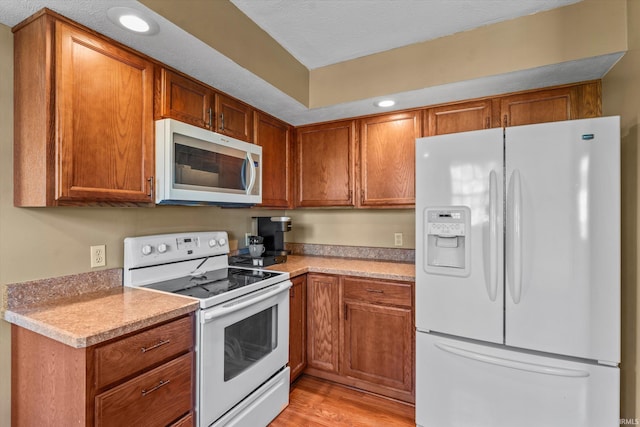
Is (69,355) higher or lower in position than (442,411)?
higher

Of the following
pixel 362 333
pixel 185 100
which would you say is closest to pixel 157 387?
pixel 362 333

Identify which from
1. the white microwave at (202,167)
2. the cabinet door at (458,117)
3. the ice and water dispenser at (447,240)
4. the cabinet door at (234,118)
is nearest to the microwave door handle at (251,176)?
the white microwave at (202,167)

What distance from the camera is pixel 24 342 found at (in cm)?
130

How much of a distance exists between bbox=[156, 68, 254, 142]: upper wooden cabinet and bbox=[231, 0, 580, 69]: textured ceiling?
52 centimetres

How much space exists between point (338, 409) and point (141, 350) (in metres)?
1.42

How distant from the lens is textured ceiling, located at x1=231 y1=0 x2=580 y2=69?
163 centimetres

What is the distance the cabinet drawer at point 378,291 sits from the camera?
2061 millimetres

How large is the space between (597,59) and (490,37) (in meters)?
0.55

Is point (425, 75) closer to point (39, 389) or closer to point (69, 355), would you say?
point (69, 355)

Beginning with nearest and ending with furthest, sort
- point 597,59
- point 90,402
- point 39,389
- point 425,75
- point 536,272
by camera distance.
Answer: point 90,402, point 39,389, point 536,272, point 597,59, point 425,75

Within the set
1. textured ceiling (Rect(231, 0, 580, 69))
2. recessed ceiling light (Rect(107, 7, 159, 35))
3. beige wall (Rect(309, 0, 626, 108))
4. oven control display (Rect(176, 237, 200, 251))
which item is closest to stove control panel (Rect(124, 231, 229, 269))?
oven control display (Rect(176, 237, 200, 251))

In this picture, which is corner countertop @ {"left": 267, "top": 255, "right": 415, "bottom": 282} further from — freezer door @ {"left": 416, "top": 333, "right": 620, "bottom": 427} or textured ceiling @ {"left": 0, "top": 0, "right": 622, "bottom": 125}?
textured ceiling @ {"left": 0, "top": 0, "right": 622, "bottom": 125}

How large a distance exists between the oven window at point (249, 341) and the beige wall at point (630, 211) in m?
1.87

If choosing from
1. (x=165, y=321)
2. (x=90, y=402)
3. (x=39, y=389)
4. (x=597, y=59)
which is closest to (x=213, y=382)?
(x=165, y=321)
